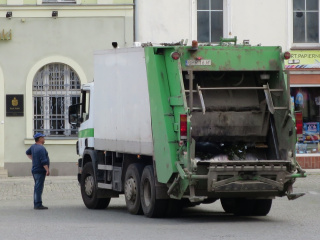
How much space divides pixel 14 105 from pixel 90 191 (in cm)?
1090

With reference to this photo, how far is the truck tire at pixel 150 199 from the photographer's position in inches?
665

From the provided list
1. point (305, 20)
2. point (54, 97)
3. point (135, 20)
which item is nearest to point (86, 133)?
point (54, 97)

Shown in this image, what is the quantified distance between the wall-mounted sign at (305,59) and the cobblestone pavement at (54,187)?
10.9ft

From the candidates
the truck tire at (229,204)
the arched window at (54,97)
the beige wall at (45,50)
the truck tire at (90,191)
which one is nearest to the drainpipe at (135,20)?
the beige wall at (45,50)

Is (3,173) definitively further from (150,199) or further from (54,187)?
(150,199)

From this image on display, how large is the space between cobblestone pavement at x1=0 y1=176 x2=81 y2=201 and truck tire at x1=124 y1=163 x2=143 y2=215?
5.63 metres

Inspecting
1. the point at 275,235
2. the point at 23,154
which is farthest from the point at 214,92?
the point at 23,154

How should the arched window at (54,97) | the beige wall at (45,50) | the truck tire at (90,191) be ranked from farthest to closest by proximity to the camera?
the arched window at (54,97), the beige wall at (45,50), the truck tire at (90,191)

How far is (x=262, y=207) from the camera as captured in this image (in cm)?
1770

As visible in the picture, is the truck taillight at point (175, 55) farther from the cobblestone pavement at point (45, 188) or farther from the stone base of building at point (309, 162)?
the stone base of building at point (309, 162)

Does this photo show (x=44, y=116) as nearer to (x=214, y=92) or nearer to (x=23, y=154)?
(x=23, y=154)

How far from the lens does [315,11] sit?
3216 cm

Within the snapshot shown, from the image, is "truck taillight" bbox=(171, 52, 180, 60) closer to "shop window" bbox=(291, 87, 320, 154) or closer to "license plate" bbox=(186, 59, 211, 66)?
"license plate" bbox=(186, 59, 211, 66)

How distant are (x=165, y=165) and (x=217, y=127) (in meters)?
1.31
